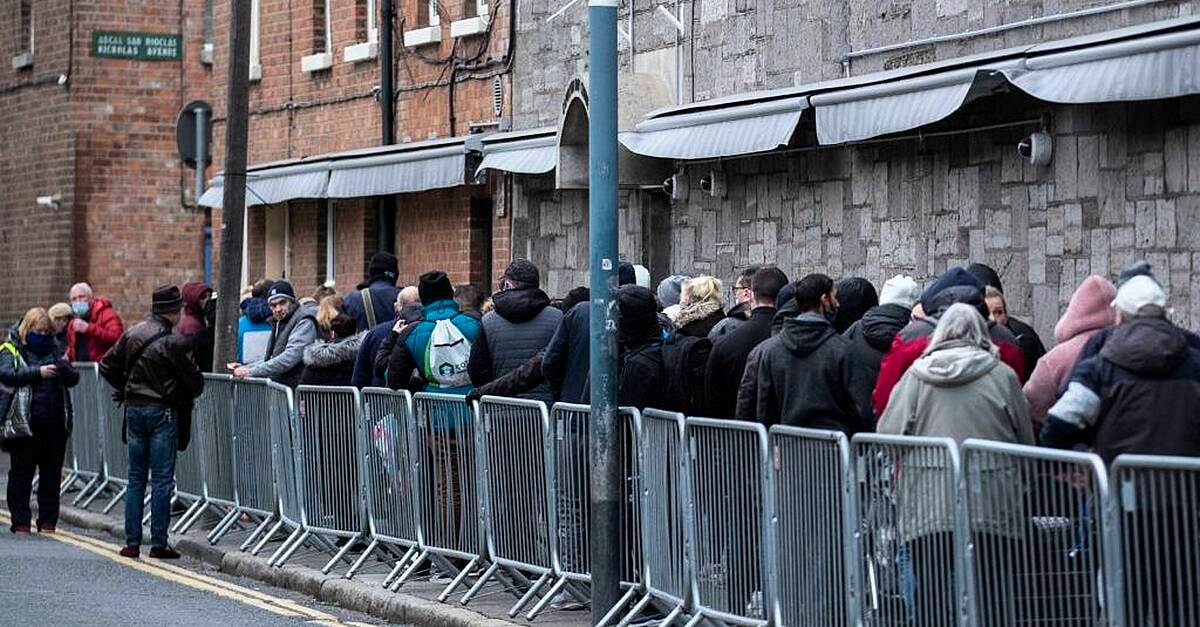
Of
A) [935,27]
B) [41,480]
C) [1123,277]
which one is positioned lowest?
[41,480]

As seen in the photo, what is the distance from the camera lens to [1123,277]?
9.38 meters

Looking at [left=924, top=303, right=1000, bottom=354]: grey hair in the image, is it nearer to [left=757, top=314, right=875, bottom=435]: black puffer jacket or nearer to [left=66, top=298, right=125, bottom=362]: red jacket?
[left=757, top=314, right=875, bottom=435]: black puffer jacket

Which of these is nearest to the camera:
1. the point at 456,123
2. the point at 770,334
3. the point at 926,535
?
the point at 926,535

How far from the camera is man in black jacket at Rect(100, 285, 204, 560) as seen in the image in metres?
15.2

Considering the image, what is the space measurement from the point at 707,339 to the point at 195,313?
7.61m

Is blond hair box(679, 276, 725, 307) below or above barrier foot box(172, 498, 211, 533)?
above

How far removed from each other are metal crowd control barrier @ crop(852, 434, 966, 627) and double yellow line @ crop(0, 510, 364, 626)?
4.23m

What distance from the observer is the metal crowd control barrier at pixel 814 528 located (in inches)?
349

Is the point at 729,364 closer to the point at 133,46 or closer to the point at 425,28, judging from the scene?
the point at 425,28

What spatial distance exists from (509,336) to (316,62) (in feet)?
43.0

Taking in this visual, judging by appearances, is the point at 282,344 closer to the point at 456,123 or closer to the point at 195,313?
the point at 195,313

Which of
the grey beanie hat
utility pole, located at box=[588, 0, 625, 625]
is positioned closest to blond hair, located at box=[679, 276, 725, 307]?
utility pole, located at box=[588, 0, 625, 625]

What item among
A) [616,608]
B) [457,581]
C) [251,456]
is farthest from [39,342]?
[616,608]

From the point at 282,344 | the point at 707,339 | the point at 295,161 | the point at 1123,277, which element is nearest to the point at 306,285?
the point at 295,161
